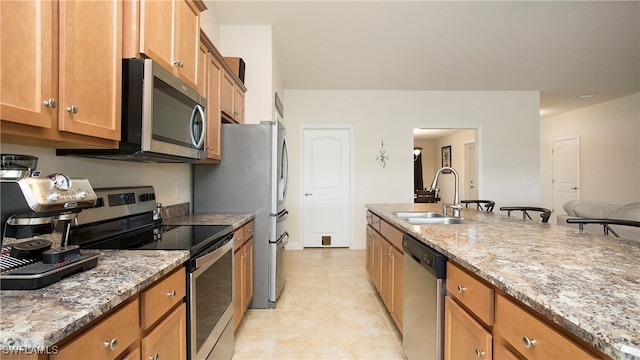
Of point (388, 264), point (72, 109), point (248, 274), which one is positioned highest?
point (72, 109)

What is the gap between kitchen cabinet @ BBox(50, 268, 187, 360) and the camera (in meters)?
0.71

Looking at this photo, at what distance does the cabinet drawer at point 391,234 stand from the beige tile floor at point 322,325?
2.25 feet

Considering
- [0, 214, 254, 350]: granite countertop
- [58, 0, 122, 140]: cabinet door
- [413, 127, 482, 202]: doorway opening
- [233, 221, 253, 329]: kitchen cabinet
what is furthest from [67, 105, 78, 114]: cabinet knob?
[413, 127, 482, 202]: doorway opening

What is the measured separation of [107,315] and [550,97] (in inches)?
270

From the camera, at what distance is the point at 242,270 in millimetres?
2172

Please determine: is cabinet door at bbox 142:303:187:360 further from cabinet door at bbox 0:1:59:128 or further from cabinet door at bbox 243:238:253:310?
cabinet door at bbox 243:238:253:310

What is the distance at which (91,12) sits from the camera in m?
1.09

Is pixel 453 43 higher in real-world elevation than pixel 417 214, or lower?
higher

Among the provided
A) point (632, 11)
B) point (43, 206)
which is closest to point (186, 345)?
point (43, 206)

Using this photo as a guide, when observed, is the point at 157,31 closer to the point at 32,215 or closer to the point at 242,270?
the point at 32,215

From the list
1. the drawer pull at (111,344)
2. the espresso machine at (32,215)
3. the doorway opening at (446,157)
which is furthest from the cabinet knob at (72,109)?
the doorway opening at (446,157)

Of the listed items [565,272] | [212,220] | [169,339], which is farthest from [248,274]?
[565,272]

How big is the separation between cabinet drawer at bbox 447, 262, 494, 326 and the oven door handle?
43.3 inches

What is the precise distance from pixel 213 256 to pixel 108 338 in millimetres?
714
